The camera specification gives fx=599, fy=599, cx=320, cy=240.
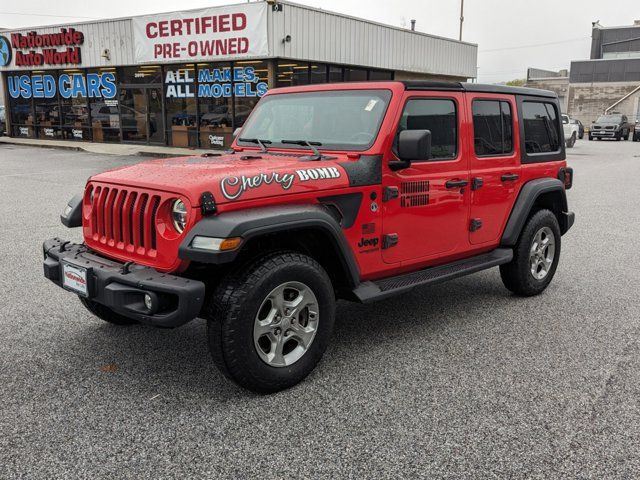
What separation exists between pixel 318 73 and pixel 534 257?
16.4 meters

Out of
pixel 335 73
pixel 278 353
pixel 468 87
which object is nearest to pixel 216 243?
pixel 278 353

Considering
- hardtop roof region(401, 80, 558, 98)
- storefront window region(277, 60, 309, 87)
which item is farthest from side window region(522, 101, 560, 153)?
storefront window region(277, 60, 309, 87)

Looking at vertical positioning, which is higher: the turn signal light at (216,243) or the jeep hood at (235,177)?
the jeep hood at (235,177)

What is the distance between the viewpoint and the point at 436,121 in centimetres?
453

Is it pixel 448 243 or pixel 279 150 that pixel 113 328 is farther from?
pixel 448 243

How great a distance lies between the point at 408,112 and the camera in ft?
14.1

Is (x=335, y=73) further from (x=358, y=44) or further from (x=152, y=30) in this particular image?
(x=152, y=30)

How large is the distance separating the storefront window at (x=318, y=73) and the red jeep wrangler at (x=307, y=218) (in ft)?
52.0

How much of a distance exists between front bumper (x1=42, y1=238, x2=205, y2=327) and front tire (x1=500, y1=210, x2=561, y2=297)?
3.21 metres

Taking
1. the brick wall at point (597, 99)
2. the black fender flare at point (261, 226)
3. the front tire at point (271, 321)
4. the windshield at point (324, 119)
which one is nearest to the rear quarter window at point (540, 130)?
the windshield at point (324, 119)

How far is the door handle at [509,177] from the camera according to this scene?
5086mm

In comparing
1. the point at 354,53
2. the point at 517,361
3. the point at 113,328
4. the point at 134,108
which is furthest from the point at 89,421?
the point at 134,108

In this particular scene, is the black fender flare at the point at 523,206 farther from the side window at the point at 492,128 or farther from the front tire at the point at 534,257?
the side window at the point at 492,128

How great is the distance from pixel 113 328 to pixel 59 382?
0.93 meters
